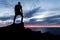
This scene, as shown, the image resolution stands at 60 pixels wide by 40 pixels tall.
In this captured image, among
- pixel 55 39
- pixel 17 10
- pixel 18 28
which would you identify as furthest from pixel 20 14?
pixel 55 39

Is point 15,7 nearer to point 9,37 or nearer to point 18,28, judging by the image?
point 18,28

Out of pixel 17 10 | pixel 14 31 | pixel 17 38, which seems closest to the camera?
pixel 17 38

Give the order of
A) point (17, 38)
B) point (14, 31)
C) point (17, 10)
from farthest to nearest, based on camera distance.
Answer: point (17, 10) → point (14, 31) → point (17, 38)

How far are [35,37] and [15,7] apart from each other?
202 inches

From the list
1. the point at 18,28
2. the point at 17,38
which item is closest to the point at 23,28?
the point at 18,28

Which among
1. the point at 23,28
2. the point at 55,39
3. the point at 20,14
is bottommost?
the point at 55,39

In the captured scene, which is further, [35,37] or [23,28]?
[23,28]

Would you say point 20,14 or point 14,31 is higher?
point 20,14

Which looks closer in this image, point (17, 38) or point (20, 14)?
point (17, 38)

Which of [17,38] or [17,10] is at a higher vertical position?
[17,10]

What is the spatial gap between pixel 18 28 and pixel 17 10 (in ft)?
8.43

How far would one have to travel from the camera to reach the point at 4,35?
19.3 metres

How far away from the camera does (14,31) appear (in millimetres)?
20141

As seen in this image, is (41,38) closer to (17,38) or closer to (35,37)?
(35,37)
